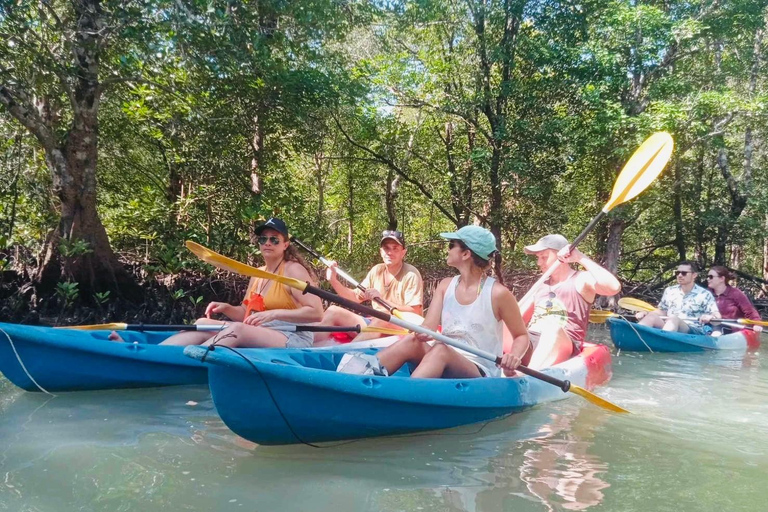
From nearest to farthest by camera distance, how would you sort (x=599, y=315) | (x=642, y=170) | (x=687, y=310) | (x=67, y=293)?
(x=642, y=170) < (x=67, y=293) < (x=599, y=315) < (x=687, y=310)

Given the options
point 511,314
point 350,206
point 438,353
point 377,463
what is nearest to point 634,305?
point 511,314

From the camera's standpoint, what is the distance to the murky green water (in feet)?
7.69

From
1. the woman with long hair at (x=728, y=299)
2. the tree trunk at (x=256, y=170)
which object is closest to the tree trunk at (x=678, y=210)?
the woman with long hair at (x=728, y=299)

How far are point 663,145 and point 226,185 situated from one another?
5233mm

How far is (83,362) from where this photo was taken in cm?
383

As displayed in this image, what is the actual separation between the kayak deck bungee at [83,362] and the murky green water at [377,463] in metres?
0.10

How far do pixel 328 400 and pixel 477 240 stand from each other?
40.8 inches

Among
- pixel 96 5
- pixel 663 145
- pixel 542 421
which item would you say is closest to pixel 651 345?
pixel 663 145

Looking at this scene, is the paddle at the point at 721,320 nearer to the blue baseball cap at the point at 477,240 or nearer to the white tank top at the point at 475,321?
the white tank top at the point at 475,321

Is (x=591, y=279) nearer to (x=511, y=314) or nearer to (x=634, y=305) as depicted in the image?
(x=511, y=314)

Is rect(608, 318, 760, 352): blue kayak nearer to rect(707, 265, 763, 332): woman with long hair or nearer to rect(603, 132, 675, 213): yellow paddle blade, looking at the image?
rect(707, 265, 763, 332): woman with long hair

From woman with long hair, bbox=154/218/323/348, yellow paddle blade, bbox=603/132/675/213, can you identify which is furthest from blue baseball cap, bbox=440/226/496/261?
yellow paddle blade, bbox=603/132/675/213

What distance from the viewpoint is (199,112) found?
6.21m

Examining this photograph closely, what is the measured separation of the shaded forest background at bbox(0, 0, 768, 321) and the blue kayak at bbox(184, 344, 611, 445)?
141 inches
